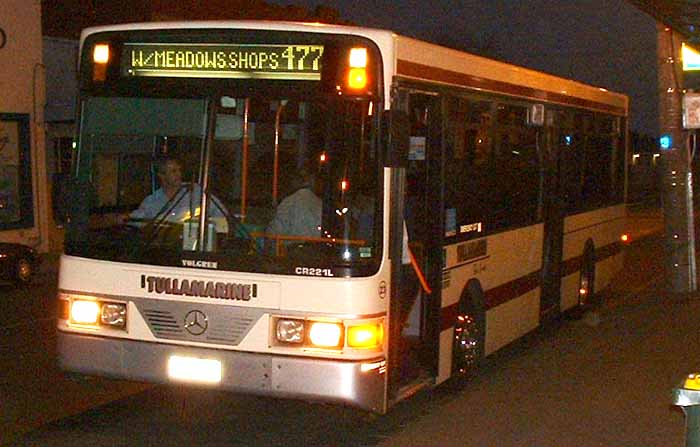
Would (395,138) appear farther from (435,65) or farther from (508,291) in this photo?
(508,291)

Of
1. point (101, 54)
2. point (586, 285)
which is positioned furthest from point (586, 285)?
point (101, 54)

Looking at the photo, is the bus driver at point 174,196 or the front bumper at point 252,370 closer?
the front bumper at point 252,370

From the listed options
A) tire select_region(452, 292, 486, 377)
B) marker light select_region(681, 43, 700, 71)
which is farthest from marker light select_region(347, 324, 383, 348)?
marker light select_region(681, 43, 700, 71)

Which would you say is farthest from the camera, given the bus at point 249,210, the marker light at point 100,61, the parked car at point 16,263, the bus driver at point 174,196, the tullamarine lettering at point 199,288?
the parked car at point 16,263

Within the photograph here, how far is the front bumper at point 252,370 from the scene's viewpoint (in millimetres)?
7926

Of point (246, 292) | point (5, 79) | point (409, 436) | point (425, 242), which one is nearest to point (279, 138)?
point (246, 292)

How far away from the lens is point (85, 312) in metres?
8.57

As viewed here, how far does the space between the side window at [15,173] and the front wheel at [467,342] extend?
16379 mm

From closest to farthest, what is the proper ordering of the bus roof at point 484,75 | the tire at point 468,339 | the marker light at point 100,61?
the marker light at point 100,61, the bus roof at point 484,75, the tire at point 468,339

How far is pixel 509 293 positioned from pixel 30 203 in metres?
16.4

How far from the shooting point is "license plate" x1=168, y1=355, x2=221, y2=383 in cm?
818

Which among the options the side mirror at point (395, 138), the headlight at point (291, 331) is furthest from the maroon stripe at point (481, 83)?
the headlight at point (291, 331)

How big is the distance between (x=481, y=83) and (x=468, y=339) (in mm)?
2357

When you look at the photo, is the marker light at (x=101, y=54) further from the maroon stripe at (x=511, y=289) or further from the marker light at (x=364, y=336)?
the maroon stripe at (x=511, y=289)
